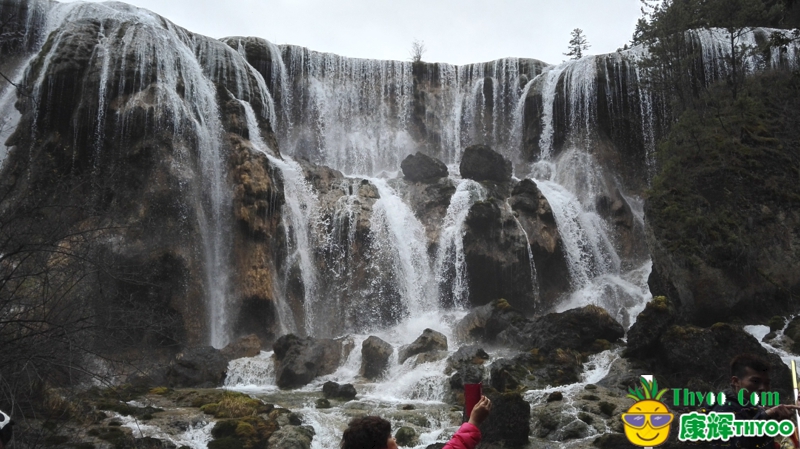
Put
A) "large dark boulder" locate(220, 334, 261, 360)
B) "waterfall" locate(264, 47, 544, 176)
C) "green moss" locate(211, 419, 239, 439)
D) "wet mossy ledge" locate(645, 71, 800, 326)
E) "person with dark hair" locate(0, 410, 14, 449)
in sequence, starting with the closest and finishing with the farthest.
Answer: "person with dark hair" locate(0, 410, 14, 449) < "green moss" locate(211, 419, 239, 439) < "wet mossy ledge" locate(645, 71, 800, 326) < "large dark boulder" locate(220, 334, 261, 360) < "waterfall" locate(264, 47, 544, 176)

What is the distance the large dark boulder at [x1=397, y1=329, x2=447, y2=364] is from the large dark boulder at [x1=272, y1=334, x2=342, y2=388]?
216 cm

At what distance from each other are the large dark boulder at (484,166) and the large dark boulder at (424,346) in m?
11.8

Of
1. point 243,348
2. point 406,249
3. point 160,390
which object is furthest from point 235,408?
point 406,249

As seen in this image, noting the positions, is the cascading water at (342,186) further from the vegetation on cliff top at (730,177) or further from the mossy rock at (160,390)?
the vegetation on cliff top at (730,177)

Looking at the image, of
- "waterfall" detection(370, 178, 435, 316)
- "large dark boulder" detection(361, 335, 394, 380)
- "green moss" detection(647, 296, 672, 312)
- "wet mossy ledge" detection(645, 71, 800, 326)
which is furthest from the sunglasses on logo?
"waterfall" detection(370, 178, 435, 316)

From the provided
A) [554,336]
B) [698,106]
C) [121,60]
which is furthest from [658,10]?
[121,60]

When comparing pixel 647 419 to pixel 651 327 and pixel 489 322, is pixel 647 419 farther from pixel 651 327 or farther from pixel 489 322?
pixel 489 322

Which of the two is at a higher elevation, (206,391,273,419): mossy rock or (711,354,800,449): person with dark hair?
(711,354,800,449): person with dark hair

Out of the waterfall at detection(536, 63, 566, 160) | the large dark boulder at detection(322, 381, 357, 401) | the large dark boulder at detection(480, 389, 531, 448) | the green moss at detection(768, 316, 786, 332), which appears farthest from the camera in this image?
the waterfall at detection(536, 63, 566, 160)

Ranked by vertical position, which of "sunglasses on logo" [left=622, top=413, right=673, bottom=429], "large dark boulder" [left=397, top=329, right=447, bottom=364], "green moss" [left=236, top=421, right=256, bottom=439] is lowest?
"green moss" [left=236, top=421, right=256, bottom=439]

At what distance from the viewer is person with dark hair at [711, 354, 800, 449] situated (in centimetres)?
375

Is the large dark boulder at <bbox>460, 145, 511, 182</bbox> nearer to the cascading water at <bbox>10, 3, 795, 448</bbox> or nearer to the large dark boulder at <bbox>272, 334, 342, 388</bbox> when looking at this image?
the cascading water at <bbox>10, 3, 795, 448</bbox>

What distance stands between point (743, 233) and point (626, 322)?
17.0 ft

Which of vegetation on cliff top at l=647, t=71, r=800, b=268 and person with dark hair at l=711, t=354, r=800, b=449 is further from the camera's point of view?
vegetation on cliff top at l=647, t=71, r=800, b=268
